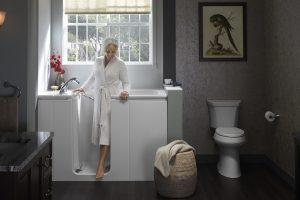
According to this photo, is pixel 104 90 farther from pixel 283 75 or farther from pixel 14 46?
pixel 283 75

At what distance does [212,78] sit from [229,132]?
0.91 meters

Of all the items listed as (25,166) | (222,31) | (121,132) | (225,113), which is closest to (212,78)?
(225,113)

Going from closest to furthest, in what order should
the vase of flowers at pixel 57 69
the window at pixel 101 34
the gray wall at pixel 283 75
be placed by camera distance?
the gray wall at pixel 283 75 < the vase of flowers at pixel 57 69 < the window at pixel 101 34

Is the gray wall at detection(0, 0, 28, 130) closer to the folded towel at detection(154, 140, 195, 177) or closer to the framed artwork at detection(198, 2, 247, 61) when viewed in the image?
the folded towel at detection(154, 140, 195, 177)

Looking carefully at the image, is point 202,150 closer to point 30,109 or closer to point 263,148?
point 263,148

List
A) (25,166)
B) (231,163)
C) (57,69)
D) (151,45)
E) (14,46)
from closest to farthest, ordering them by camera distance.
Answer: (25,166), (14,46), (231,163), (57,69), (151,45)

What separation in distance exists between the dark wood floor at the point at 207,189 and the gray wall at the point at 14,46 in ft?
3.63

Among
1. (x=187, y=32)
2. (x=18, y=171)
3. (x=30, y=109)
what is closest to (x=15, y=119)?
(x=30, y=109)

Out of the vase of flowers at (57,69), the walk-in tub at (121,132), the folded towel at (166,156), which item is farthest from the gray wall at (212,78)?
the vase of flowers at (57,69)

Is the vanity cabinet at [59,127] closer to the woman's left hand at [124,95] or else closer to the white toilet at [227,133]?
the woman's left hand at [124,95]

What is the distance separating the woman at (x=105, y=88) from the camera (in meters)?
4.02

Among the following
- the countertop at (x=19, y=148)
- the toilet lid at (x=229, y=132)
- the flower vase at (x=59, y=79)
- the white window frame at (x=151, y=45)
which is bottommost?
the toilet lid at (x=229, y=132)

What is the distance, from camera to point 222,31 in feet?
15.4

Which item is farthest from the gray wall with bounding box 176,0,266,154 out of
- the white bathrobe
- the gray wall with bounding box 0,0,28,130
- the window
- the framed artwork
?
the gray wall with bounding box 0,0,28,130
